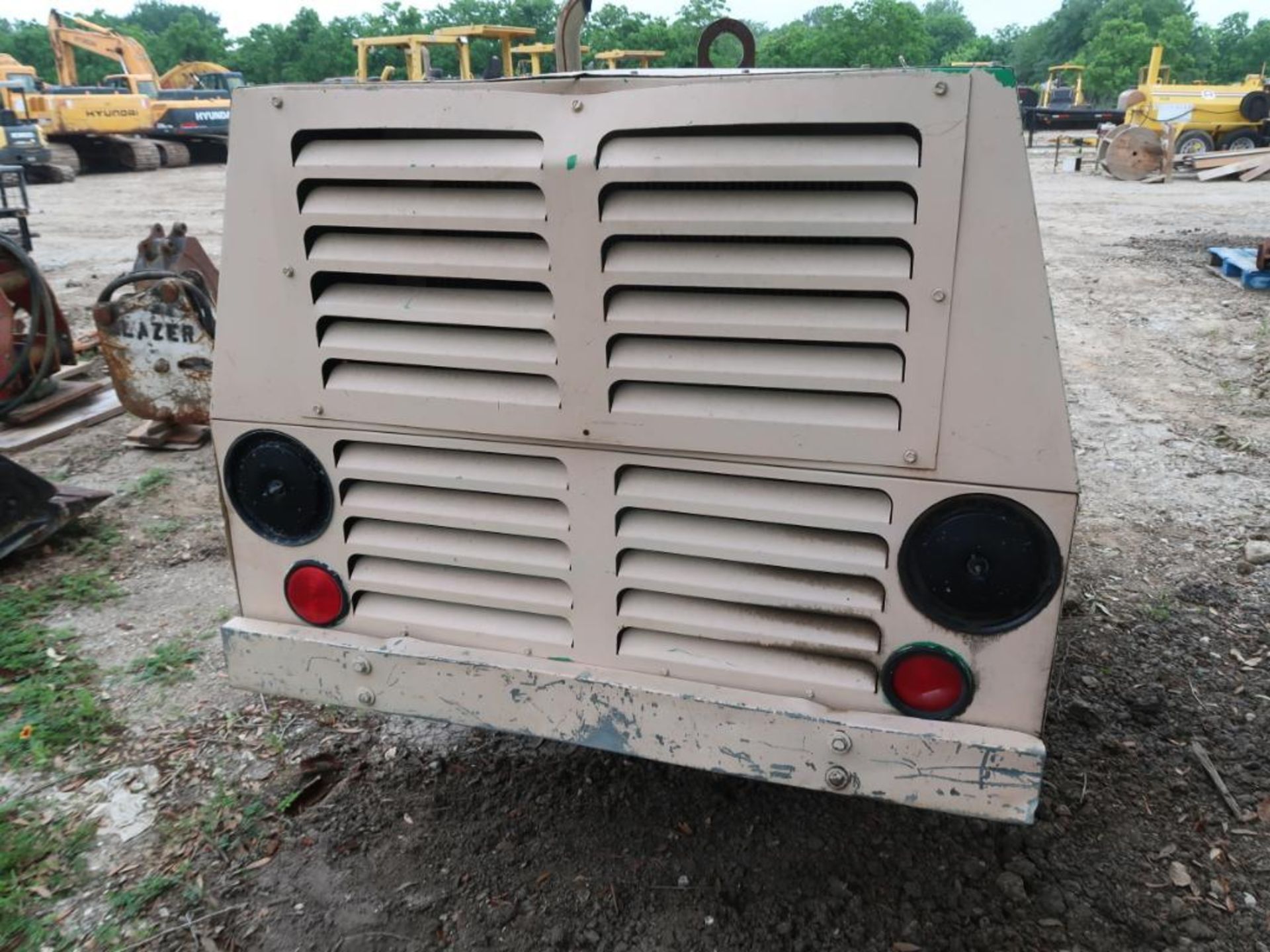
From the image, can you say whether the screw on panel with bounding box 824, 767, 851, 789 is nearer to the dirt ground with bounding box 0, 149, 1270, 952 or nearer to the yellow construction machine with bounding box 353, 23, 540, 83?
the dirt ground with bounding box 0, 149, 1270, 952

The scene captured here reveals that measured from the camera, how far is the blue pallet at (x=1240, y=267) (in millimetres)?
9391

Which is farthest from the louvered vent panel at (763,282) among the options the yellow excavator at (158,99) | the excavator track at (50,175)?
the yellow excavator at (158,99)

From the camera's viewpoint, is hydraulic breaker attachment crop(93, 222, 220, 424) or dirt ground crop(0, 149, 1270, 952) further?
hydraulic breaker attachment crop(93, 222, 220, 424)

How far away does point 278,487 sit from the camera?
2412 mm

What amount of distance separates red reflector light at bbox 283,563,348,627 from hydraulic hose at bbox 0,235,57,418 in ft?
14.9

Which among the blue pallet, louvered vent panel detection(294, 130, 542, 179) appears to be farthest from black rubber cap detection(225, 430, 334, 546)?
the blue pallet

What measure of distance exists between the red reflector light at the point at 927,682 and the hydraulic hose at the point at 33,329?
5.75 metres

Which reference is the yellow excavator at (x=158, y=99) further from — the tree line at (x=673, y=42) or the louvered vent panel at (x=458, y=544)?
the louvered vent panel at (x=458, y=544)

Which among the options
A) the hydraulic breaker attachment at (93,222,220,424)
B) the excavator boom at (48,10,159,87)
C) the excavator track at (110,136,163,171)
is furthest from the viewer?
the excavator boom at (48,10,159,87)

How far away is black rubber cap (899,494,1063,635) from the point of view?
196 cm

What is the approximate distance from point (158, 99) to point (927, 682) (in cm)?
3032

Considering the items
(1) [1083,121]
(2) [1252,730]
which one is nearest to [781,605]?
(2) [1252,730]

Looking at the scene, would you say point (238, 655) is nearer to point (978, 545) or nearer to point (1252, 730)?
point (978, 545)

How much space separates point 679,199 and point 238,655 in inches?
60.8
